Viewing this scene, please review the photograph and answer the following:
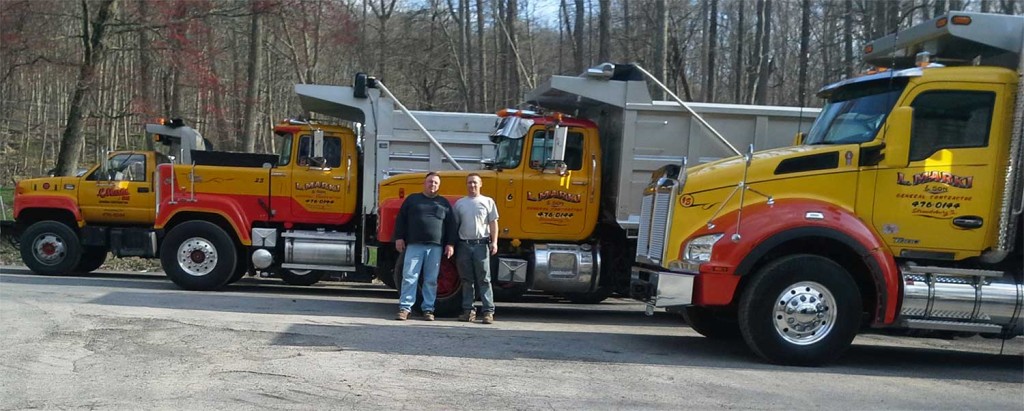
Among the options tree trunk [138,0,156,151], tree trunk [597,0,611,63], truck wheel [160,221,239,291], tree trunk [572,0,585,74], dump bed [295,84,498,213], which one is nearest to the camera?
dump bed [295,84,498,213]

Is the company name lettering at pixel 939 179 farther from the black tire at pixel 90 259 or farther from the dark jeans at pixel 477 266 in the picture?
the black tire at pixel 90 259

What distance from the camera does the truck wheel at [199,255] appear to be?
1252 centimetres

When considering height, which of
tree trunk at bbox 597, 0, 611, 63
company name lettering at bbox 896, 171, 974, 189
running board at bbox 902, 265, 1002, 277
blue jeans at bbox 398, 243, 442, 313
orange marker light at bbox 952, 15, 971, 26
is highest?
tree trunk at bbox 597, 0, 611, 63

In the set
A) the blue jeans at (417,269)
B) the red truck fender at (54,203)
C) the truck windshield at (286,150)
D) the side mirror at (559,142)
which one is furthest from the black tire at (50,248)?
the side mirror at (559,142)

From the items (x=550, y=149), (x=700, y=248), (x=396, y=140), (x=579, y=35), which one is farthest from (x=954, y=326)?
(x=579, y=35)

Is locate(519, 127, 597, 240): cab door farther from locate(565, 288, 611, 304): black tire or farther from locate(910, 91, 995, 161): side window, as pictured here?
locate(910, 91, 995, 161): side window

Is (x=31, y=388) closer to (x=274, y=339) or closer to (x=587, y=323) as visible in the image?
(x=274, y=339)

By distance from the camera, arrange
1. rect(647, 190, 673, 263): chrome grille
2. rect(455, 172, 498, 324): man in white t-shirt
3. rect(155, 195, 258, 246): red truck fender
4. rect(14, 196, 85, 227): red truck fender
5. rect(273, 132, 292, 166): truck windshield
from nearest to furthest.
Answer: rect(647, 190, 673, 263): chrome grille
rect(455, 172, 498, 324): man in white t-shirt
rect(155, 195, 258, 246): red truck fender
rect(273, 132, 292, 166): truck windshield
rect(14, 196, 85, 227): red truck fender

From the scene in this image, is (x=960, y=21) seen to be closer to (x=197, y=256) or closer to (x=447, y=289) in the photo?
(x=447, y=289)

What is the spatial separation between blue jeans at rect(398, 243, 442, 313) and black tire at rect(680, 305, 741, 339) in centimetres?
284

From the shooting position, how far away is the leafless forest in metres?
20.5

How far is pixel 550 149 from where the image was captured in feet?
36.2

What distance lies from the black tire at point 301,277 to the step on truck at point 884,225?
7.76 meters

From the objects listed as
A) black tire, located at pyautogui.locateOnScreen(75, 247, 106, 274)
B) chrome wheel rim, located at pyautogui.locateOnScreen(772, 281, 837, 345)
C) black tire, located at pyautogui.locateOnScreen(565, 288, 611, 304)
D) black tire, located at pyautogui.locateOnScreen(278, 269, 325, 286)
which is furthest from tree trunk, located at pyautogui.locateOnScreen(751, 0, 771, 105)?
chrome wheel rim, located at pyautogui.locateOnScreen(772, 281, 837, 345)
